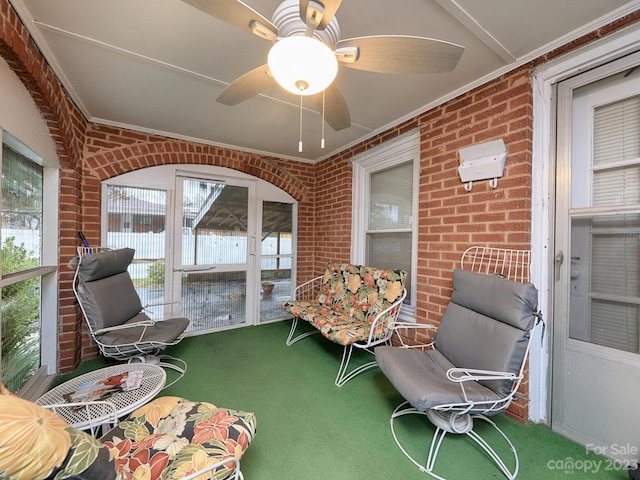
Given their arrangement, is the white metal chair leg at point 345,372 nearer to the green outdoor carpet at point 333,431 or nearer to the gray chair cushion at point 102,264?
the green outdoor carpet at point 333,431

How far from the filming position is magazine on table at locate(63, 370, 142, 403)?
142 cm

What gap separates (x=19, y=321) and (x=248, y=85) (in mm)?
2397

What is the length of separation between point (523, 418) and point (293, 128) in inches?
123

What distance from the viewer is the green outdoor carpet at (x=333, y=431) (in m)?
1.43

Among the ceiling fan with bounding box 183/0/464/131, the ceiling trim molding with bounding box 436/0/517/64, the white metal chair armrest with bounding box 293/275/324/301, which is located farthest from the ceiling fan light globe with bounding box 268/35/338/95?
the white metal chair armrest with bounding box 293/275/324/301

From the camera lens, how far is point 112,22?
4.89 feet

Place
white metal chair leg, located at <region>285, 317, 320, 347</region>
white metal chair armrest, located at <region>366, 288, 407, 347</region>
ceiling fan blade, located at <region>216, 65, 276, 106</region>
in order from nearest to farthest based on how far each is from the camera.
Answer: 1. ceiling fan blade, located at <region>216, 65, 276, 106</region>
2. white metal chair armrest, located at <region>366, 288, 407, 347</region>
3. white metal chair leg, located at <region>285, 317, 320, 347</region>

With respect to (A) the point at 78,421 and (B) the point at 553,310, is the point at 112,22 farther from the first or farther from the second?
(B) the point at 553,310

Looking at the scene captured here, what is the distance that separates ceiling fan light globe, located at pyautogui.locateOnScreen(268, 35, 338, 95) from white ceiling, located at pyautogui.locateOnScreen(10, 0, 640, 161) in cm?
56

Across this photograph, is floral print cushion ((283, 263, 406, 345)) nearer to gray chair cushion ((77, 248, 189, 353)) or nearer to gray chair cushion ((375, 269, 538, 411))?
gray chair cushion ((375, 269, 538, 411))

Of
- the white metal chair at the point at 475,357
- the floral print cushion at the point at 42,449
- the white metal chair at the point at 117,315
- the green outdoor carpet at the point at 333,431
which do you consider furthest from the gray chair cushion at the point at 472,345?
the white metal chair at the point at 117,315

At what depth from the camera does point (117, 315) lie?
91.3 inches

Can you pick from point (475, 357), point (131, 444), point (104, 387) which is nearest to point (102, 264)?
point (104, 387)

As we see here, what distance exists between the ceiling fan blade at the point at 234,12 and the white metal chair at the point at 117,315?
82.2 inches
